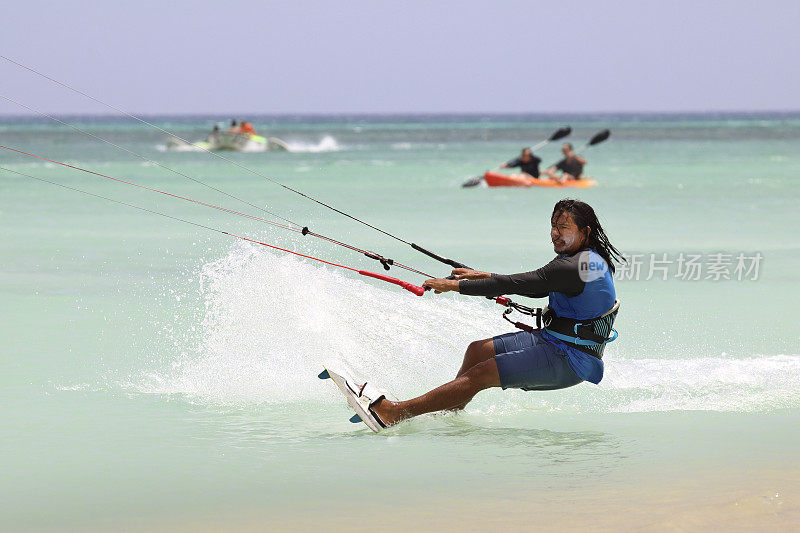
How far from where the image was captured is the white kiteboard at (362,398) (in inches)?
231

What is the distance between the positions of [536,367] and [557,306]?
337mm

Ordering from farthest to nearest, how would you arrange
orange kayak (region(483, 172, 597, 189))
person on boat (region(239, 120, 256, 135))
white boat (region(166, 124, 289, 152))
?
white boat (region(166, 124, 289, 152)) → person on boat (region(239, 120, 256, 135)) → orange kayak (region(483, 172, 597, 189))

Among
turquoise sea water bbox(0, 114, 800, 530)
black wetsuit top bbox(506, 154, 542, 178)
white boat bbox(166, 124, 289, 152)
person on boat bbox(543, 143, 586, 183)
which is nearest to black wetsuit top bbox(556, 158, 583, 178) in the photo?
person on boat bbox(543, 143, 586, 183)

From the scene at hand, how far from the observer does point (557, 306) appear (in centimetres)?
568

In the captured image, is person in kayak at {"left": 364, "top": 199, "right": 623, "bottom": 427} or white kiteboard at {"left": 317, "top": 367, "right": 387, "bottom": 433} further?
white kiteboard at {"left": 317, "top": 367, "right": 387, "bottom": 433}

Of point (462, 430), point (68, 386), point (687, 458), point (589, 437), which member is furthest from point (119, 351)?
point (687, 458)

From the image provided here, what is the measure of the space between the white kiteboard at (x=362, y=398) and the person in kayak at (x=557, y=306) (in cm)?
23

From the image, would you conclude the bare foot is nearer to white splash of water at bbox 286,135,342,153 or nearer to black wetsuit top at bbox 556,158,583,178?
black wetsuit top at bbox 556,158,583,178

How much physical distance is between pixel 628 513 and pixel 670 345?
3848 millimetres

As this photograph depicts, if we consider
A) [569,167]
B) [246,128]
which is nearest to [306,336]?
[569,167]

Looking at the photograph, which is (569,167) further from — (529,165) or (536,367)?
(536,367)

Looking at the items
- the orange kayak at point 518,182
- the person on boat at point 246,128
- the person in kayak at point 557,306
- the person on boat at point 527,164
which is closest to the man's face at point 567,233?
the person in kayak at point 557,306

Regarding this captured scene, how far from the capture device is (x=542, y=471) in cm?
535

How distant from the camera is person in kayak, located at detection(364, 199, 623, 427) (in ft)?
17.9
